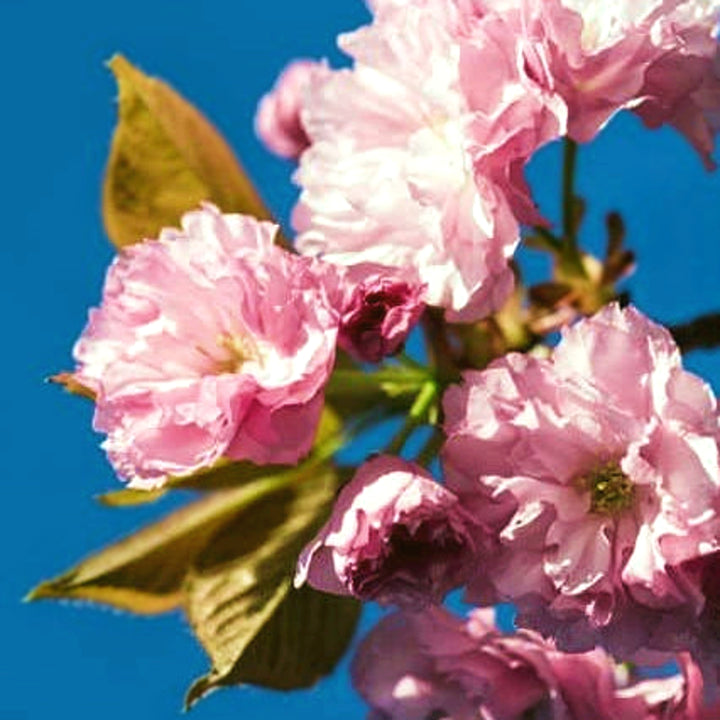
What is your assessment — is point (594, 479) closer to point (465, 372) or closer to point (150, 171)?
point (465, 372)

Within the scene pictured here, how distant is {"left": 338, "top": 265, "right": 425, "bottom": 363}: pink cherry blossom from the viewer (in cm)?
76

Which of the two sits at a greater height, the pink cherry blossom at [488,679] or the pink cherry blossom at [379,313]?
the pink cherry blossom at [379,313]

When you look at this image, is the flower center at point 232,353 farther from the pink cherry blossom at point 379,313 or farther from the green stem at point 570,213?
the green stem at point 570,213

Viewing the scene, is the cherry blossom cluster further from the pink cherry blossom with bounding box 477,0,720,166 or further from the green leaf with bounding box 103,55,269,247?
the green leaf with bounding box 103,55,269,247

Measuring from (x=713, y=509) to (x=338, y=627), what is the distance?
0.22 m

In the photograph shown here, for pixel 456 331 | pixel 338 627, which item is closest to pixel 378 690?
pixel 338 627

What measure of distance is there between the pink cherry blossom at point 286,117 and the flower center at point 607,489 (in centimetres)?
39

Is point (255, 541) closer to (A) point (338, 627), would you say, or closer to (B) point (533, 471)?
(A) point (338, 627)

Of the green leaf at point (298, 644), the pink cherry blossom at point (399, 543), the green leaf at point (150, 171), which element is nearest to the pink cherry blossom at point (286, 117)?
Result: the green leaf at point (150, 171)

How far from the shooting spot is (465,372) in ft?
2.58

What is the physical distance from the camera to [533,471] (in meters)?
0.76

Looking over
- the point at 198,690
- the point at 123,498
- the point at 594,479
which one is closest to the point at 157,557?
the point at 123,498

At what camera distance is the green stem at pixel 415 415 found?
83cm

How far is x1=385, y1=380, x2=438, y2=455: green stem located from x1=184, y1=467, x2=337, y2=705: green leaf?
2.0 inches
